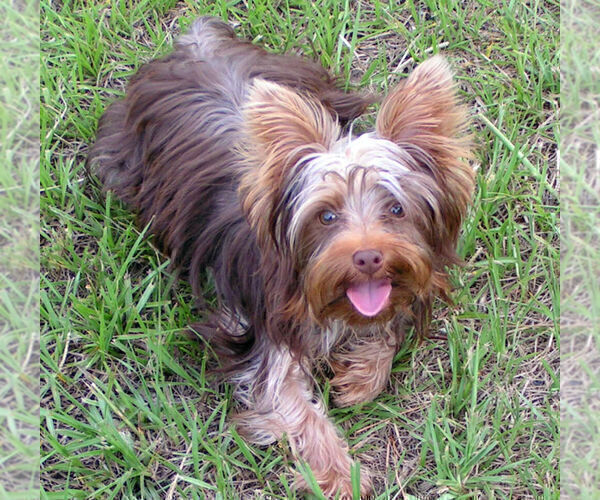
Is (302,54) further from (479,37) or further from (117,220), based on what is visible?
(117,220)

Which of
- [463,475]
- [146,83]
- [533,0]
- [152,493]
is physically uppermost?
[533,0]

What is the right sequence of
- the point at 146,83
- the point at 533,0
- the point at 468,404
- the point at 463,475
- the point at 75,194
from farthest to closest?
1. the point at 533,0
2. the point at 75,194
3. the point at 146,83
4. the point at 468,404
5. the point at 463,475

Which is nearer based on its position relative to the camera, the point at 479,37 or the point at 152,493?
the point at 152,493

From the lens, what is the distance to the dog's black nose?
2.62 metres

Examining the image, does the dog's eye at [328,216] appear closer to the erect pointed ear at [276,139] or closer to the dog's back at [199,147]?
the erect pointed ear at [276,139]

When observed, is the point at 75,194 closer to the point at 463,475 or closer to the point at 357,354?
the point at 357,354

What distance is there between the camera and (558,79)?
4395mm

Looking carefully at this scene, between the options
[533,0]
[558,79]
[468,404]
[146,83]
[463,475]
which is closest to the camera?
[463,475]

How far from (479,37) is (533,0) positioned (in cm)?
42

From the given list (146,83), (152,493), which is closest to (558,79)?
(146,83)

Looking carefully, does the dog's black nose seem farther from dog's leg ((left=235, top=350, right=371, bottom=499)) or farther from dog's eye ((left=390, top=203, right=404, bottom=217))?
dog's leg ((left=235, top=350, right=371, bottom=499))

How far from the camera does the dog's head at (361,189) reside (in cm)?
271

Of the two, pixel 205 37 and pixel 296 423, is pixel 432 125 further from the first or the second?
pixel 205 37

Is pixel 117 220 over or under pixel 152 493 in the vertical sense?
over
